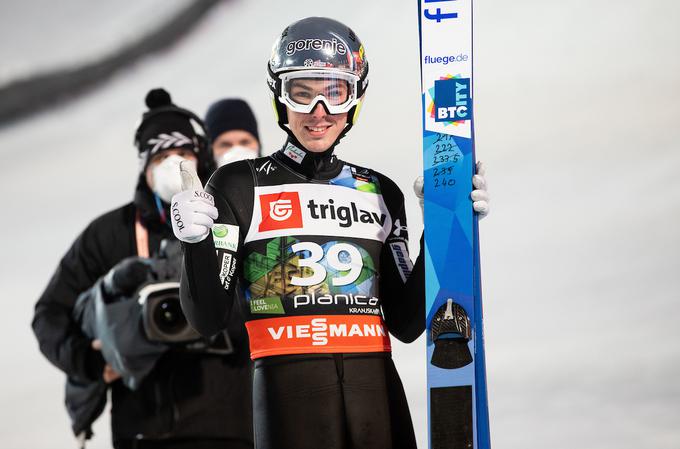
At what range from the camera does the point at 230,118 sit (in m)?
5.20

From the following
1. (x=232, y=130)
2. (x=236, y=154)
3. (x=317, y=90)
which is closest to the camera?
(x=317, y=90)

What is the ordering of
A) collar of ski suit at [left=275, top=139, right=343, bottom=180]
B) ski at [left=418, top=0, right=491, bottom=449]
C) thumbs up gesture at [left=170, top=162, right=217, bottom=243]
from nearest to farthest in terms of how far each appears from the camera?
thumbs up gesture at [left=170, top=162, right=217, bottom=243] < ski at [left=418, top=0, right=491, bottom=449] < collar of ski suit at [left=275, top=139, right=343, bottom=180]

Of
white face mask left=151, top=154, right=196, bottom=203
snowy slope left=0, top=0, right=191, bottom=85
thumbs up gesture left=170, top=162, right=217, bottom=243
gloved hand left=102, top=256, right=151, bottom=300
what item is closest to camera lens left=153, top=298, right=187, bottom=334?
gloved hand left=102, top=256, right=151, bottom=300

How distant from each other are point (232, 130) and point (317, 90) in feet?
7.31

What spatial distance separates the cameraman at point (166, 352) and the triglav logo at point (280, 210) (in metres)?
1.18

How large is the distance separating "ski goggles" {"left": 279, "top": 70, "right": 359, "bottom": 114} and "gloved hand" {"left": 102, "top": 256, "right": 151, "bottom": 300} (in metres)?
1.32

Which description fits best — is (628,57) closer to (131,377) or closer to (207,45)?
(207,45)

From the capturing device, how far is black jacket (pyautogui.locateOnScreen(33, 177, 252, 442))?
4.21 metres

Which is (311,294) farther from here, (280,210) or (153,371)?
(153,371)

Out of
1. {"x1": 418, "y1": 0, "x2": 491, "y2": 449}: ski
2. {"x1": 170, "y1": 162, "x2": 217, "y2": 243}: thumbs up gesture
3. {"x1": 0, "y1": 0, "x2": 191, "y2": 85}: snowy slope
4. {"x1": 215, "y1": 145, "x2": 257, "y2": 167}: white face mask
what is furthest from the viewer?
{"x1": 0, "y1": 0, "x2": 191, "y2": 85}: snowy slope

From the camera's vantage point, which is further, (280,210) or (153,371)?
(153,371)

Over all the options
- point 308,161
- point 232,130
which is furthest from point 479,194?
point 232,130

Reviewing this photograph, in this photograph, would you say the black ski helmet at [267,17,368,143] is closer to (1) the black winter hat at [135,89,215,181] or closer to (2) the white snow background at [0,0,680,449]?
(1) the black winter hat at [135,89,215,181]

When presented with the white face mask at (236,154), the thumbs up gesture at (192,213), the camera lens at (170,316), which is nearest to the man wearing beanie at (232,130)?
the white face mask at (236,154)
